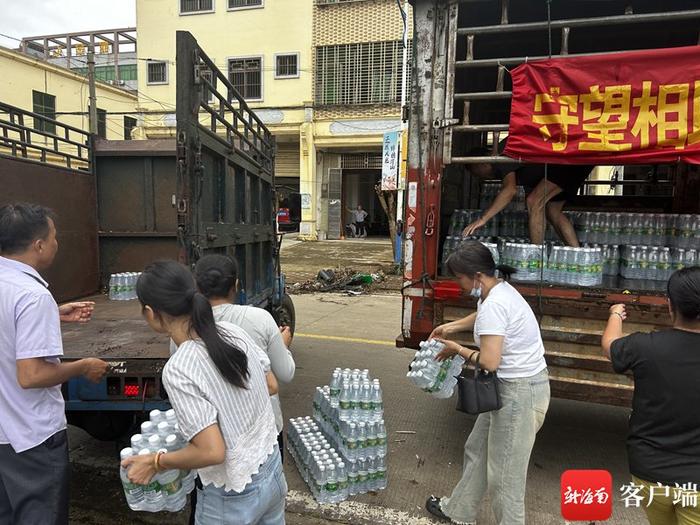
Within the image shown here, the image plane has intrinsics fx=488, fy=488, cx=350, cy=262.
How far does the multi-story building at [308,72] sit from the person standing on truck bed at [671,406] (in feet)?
58.1

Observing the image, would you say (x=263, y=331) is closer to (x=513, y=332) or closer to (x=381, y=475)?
(x=513, y=332)

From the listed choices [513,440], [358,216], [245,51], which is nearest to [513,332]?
[513,440]

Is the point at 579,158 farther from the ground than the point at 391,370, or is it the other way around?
the point at 579,158

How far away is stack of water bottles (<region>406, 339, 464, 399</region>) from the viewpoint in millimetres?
2834

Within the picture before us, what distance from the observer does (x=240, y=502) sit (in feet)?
5.55

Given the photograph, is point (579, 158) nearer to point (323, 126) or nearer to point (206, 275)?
point (206, 275)

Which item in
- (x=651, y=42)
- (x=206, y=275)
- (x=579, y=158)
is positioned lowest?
(x=206, y=275)

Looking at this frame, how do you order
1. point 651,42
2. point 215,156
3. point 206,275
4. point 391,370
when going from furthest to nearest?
point 391,370 < point 651,42 < point 215,156 < point 206,275

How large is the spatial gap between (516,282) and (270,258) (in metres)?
3.39

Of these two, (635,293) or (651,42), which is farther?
(651,42)

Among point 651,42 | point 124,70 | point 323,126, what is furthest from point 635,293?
point 124,70

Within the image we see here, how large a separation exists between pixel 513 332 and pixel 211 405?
5.23ft

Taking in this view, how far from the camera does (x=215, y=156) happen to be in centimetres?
379

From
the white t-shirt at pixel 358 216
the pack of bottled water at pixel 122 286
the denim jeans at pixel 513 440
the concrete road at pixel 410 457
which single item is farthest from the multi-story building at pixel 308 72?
the denim jeans at pixel 513 440
